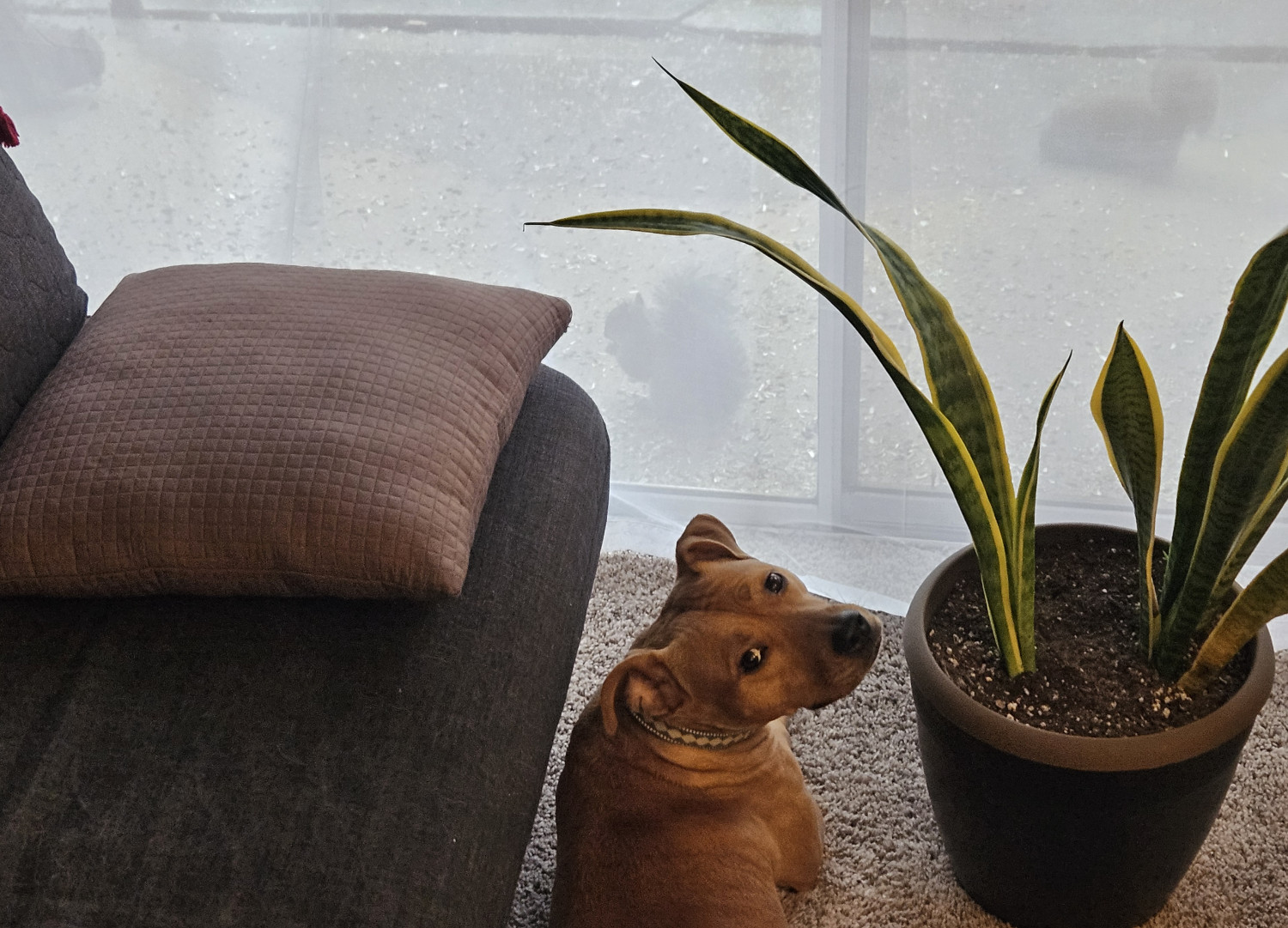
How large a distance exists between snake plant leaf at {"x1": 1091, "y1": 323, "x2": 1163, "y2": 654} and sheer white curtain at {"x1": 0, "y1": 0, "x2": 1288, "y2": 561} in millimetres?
584

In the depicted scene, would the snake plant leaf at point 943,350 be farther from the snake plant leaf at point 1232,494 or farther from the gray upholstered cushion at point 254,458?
the gray upholstered cushion at point 254,458

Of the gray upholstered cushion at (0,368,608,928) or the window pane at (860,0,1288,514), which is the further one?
the window pane at (860,0,1288,514)

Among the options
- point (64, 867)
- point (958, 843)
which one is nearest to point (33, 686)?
point (64, 867)

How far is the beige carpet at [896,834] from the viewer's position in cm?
139

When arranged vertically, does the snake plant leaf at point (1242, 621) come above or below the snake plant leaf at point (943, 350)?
below

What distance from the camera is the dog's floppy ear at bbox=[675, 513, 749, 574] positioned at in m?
1.26

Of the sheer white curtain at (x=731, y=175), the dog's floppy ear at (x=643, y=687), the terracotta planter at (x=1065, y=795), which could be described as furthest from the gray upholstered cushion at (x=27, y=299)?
the terracotta planter at (x=1065, y=795)

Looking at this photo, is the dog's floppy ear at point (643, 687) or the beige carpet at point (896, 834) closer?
the dog's floppy ear at point (643, 687)

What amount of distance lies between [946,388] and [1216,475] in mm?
252

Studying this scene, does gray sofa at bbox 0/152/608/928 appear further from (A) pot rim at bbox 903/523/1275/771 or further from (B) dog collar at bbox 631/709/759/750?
(A) pot rim at bbox 903/523/1275/771

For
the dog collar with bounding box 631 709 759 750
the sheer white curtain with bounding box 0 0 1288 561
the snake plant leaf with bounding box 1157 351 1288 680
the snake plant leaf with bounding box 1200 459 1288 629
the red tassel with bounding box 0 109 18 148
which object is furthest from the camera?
the sheer white curtain with bounding box 0 0 1288 561

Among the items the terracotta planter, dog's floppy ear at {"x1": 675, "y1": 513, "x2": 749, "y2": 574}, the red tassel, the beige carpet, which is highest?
the red tassel

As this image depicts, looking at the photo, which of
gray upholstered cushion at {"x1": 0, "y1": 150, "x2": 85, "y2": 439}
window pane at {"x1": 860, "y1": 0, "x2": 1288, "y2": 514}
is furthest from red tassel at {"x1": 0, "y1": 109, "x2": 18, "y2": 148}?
window pane at {"x1": 860, "y1": 0, "x2": 1288, "y2": 514}

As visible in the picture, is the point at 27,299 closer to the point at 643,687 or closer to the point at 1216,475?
the point at 643,687
